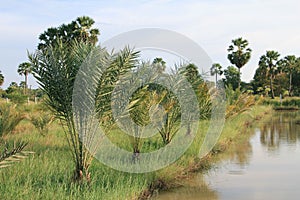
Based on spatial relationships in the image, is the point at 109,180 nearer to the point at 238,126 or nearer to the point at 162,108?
the point at 162,108

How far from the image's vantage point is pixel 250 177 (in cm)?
913

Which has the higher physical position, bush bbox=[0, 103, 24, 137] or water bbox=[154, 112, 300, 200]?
bush bbox=[0, 103, 24, 137]

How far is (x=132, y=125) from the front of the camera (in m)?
9.68

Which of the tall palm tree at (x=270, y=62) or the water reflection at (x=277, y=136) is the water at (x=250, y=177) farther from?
the tall palm tree at (x=270, y=62)

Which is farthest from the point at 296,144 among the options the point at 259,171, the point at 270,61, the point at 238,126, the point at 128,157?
the point at 270,61

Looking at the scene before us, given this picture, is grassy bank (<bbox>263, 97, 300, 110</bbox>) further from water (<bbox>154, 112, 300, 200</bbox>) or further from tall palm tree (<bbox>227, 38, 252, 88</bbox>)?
water (<bbox>154, 112, 300, 200</bbox>)

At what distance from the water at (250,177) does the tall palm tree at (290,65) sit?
37.4 meters

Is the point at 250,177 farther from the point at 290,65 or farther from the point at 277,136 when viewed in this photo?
the point at 290,65

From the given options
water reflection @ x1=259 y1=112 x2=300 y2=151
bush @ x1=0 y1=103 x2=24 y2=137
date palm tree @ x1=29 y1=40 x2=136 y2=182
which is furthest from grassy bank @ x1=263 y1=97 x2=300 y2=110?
date palm tree @ x1=29 y1=40 x2=136 y2=182

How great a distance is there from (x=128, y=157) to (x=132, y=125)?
88 cm

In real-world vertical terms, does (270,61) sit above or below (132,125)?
above

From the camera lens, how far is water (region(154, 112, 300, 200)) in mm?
7590

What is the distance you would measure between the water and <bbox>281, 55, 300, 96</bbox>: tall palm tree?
123 ft

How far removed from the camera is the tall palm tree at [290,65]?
164 ft
